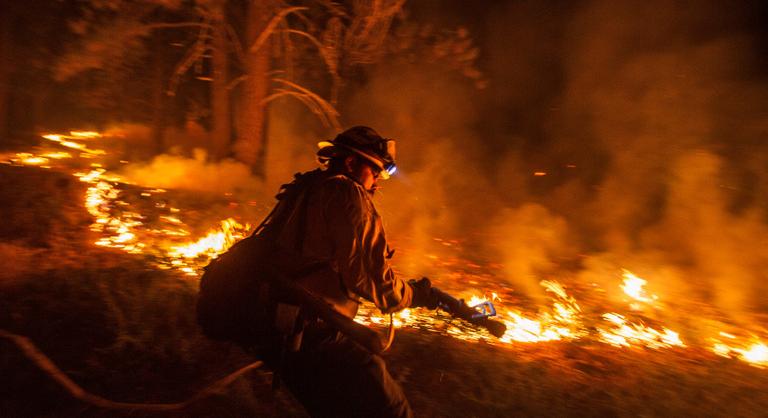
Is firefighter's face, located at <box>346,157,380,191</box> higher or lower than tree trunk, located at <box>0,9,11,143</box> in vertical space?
lower

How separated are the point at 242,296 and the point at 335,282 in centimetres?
40

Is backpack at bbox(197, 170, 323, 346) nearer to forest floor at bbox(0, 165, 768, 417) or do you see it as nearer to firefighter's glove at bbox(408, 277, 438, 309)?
firefighter's glove at bbox(408, 277, 438, 309)

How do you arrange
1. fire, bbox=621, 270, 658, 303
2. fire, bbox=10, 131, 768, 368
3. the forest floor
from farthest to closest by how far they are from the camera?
fire, bbox=621, 270, 658, 303 → fire, bbox=10, 131, 768, 368 → the forest floor

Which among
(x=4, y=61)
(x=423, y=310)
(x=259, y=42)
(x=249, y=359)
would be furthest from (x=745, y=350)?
(x=4, y=61)

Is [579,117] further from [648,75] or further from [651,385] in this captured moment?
[651,385]

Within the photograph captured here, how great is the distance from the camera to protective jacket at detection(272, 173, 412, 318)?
7.92 ft

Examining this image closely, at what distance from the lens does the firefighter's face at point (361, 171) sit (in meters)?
2.71

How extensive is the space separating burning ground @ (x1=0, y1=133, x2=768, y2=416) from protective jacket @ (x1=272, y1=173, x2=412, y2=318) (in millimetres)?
1375

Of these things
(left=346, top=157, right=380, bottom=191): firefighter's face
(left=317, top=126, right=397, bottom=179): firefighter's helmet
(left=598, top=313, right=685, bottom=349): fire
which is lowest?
(left=598, top=313, right=685, bottom=349): fire

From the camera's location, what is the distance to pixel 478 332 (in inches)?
208

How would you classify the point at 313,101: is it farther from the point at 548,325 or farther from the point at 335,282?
the point at 335,282

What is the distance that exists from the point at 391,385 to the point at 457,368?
2067 mm

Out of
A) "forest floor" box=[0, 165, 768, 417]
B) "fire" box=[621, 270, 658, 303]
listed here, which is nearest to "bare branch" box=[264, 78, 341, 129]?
"forest floor" box=[0, 165, 768, 417]

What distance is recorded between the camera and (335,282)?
247cm
